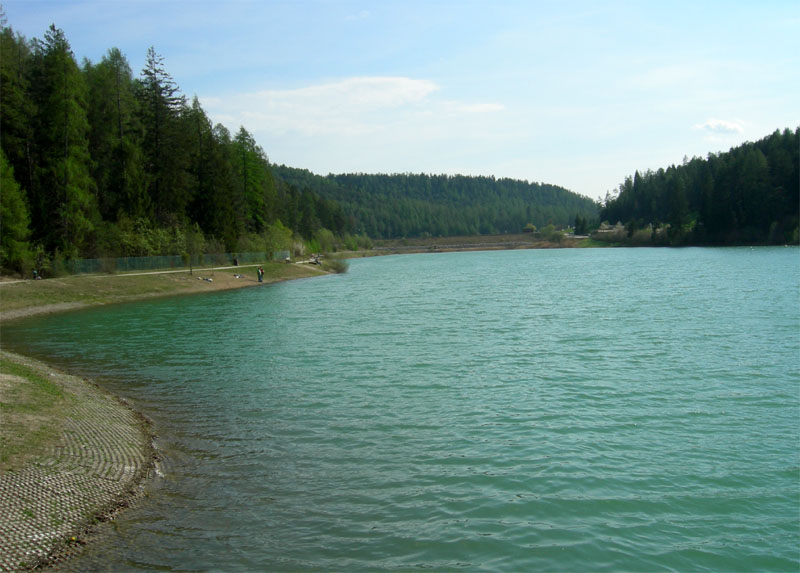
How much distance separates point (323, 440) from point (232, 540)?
16.1 ft

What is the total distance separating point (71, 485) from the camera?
1055 centimetres

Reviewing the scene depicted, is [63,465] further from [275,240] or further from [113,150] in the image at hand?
[275,240]

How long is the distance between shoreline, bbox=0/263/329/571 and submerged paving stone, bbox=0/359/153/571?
14 millimetres

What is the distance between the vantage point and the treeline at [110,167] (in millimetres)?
54531

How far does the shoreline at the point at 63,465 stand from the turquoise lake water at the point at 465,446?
49 centimetres

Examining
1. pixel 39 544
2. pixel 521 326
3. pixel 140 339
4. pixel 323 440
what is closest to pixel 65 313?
pixel 140 339

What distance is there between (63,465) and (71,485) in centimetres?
93

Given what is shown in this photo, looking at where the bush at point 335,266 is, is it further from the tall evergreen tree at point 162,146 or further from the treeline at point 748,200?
the treeline at point 748,200

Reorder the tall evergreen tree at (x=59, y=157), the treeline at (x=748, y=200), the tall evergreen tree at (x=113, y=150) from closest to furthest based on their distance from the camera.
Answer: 1. the tall evergreen tree at (x=59, y=157)
2. the tall evergreen tree at (x=113, y=150)
3. the treeline at (x=748, y=200)

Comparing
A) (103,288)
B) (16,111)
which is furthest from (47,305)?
Result: (16,111)

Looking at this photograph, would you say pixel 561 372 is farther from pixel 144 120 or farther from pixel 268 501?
pixel 144 120

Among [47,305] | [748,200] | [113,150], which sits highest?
[113,150]

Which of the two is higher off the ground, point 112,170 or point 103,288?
point 112,170

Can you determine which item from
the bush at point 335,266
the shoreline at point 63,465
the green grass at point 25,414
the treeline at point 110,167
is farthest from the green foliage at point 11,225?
the bush at point 335,266
